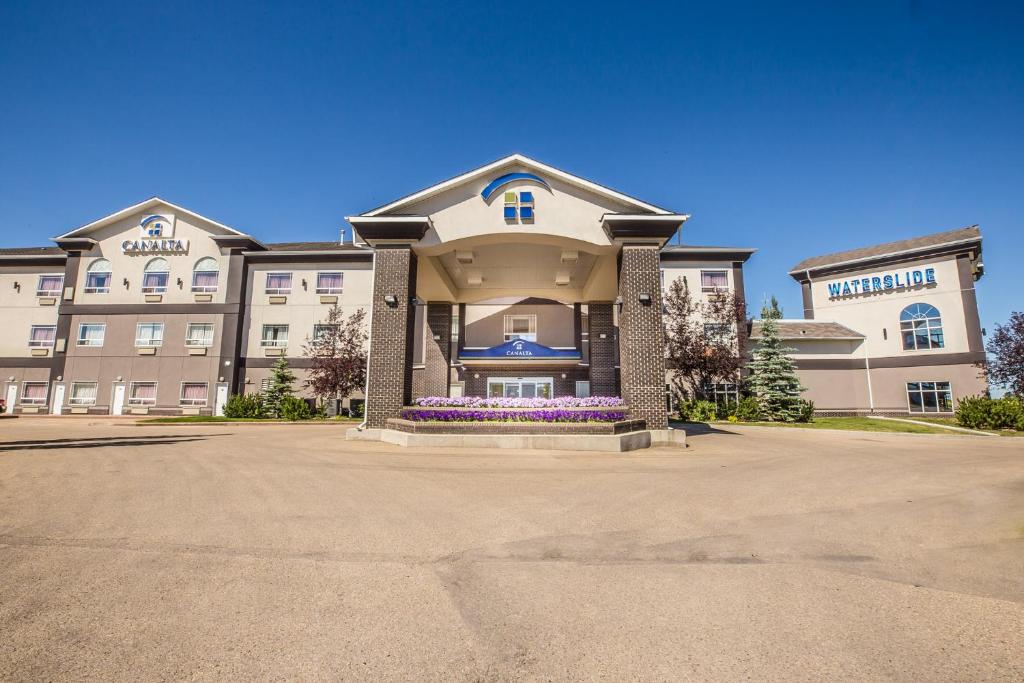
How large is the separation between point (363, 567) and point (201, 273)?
119 feet

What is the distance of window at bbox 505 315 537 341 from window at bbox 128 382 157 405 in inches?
972

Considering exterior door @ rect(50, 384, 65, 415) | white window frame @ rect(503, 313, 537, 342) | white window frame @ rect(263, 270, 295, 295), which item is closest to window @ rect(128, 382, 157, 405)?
exterior door @ rect(50, 384, 65, 415)

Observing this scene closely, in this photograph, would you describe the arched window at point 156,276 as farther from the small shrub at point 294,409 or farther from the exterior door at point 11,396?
the small shrub at point 294,409

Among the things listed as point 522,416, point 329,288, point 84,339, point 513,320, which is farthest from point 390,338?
point 84,339

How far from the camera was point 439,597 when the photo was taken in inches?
141

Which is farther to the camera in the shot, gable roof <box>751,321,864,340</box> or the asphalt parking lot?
gable roof <box>751,321,864,340</box>

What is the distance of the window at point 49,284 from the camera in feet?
112

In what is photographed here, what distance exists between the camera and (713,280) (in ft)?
101

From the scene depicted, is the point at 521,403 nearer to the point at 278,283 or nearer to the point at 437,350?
the point at 437,350

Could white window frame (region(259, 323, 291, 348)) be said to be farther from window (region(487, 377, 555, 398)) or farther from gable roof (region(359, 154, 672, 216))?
gable roof (region(359, 154, 672, 216))

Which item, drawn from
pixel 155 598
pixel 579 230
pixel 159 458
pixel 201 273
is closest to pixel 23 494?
pixel 159 458

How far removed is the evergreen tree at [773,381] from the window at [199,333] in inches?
1412

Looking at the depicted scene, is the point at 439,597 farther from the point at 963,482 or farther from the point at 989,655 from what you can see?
the point at 963,482

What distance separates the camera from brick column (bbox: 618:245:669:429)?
49.0ft
